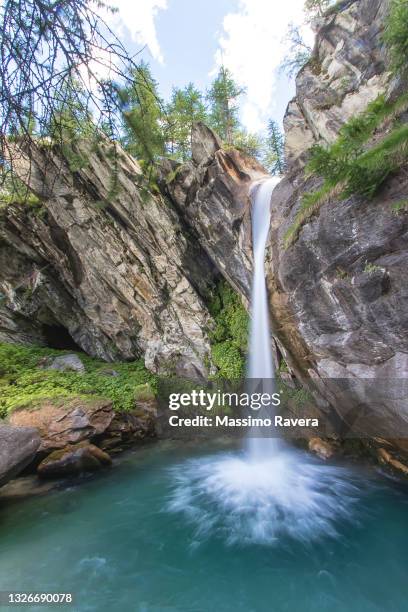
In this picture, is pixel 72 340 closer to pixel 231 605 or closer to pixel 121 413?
pixel 121 413

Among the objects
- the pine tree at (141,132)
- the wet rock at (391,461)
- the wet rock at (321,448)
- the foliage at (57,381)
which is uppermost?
the pine tree at (141,132)

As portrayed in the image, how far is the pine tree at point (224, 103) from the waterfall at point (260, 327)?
1250cm

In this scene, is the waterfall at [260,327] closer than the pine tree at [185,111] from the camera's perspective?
Yes

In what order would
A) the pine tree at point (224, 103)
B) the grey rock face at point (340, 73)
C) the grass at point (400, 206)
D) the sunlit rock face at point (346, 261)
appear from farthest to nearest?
the pine tree at point (224, 103), the grey rock face at point (340, 73), the sunlit rock face at point (346, 261), the grass at point (400, 206)

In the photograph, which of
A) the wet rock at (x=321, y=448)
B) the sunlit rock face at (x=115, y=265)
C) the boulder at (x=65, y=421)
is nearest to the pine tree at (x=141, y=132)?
the boulder at (x=65, y=421)

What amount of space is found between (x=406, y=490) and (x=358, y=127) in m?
8.02

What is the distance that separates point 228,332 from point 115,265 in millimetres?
5893

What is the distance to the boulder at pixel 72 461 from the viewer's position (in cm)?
823

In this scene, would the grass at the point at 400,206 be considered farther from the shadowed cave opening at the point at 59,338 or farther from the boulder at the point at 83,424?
the shadowed cave opening at the point at 59,338

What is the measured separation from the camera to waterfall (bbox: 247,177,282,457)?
905 centimetres

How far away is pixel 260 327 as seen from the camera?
9422mm

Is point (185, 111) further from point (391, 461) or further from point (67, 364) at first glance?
point (391, 461)

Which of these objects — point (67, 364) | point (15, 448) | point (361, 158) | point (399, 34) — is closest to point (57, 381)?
point (67, 364)

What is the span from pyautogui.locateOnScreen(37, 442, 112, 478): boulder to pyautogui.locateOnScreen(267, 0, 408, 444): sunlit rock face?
6.50 metres
